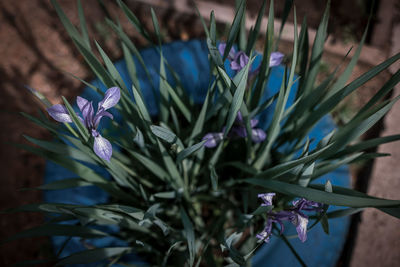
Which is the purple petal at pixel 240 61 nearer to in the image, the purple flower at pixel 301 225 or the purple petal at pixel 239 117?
the purple petal at pixel 239 117

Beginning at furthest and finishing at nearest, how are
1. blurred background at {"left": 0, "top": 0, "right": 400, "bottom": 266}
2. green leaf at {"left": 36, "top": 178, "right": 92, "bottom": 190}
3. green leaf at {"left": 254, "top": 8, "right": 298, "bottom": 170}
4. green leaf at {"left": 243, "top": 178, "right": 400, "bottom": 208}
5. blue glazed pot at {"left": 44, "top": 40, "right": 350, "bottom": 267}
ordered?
blurred background at {"left": 0, "top": 0, "right": 400, "bottom": 266} → blue glazed pot at {"left": 44, "top": 40, "right": 350, "bottom": 267} → green leaf at {"left": 36, "top": 178, "right": 92, "bottom": 190} → green leaf at {"left": 254, "top": 8, "right": 298, "bottom": 170} → green leaf at {"left": 243, "top": 178, "right": 400, "bottom": 208}

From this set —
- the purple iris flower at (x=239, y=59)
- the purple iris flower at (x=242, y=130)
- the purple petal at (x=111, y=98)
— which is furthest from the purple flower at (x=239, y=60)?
the purple petal at (x=111, y=98)

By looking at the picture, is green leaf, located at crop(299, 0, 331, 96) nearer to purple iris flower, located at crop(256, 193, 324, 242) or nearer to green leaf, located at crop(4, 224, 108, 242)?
purple iris flower, located at crop(256, 193, 324, 242)

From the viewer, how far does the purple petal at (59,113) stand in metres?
0.41

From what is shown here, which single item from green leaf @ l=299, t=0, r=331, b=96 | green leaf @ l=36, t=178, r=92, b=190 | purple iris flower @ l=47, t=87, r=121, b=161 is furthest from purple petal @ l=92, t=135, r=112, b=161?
green leaf @ l=299, t=0, r=331, b=96

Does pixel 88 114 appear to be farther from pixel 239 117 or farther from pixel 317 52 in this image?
pixel 317 52

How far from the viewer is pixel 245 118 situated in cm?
55

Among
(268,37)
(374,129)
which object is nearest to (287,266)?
(268,37)

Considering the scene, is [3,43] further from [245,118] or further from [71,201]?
[245,118]

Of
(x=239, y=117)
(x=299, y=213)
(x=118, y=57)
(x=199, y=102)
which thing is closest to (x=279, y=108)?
(x=239, y=117)

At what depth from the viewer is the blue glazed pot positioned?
74 centimetres

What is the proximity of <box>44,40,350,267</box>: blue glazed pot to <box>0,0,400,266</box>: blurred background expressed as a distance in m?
0.35

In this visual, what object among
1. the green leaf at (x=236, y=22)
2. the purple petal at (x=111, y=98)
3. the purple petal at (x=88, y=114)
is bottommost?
the purple petal at (x=88, y=114)

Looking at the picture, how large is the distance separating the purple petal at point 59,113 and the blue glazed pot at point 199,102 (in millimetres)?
241
